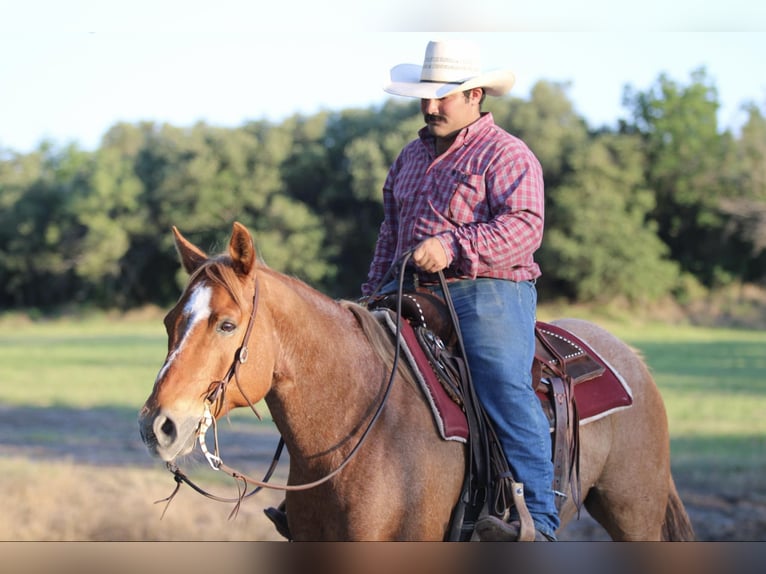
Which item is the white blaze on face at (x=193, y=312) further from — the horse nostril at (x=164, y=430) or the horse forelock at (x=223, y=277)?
the horse nostril at (x=164, y=430)

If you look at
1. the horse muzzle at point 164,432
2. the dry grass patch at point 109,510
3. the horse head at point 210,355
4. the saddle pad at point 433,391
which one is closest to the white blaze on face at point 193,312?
the horse head at point 210,355

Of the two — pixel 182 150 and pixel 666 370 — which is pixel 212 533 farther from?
pixel 182 150

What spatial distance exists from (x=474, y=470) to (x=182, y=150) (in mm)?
33161

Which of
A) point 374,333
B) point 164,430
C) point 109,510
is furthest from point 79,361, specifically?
point 164,430

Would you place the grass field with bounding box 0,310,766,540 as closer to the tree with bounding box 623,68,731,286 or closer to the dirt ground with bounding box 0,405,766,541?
the dirt ground with bounding box 0,405,766,541

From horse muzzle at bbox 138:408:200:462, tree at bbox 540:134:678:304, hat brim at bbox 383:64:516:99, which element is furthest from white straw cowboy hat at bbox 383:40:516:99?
tree at bbox 540:134:678:304

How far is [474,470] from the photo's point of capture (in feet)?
11.5

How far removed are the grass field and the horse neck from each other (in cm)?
335

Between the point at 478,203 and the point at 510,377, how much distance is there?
0.78 m

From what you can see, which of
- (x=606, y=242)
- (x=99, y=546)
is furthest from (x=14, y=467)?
(x=606, y=242)

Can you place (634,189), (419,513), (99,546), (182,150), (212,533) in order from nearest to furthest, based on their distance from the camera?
(419,513) → (99,546) → (212,533) → (634,189) → (182,150)

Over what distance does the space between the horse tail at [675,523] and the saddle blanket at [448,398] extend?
0.90 meters

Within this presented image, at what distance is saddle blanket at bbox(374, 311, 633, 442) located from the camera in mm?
3385

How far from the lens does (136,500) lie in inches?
312
